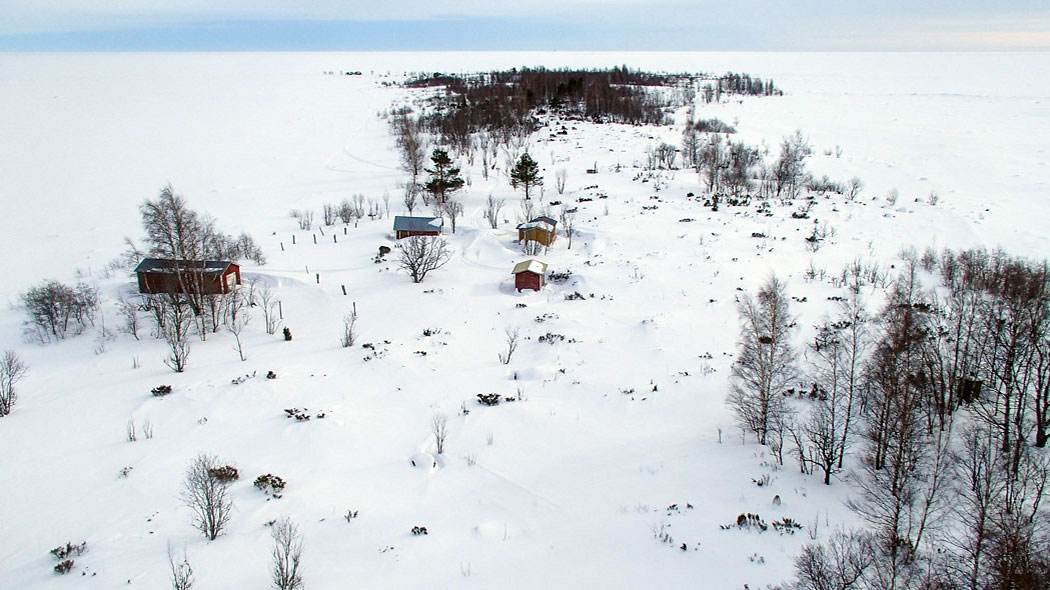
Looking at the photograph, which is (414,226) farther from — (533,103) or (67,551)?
(533,103)

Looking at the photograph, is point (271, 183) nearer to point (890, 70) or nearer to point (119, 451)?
point (119, 451)

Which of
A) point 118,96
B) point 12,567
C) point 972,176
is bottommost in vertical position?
point 12,567

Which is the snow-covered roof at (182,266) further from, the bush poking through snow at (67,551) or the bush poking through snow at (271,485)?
the bush poking through snow at (67,551)

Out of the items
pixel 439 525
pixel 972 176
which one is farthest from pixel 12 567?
pixel 972 176

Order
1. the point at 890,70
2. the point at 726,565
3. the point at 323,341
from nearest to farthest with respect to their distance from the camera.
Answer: the point at 726,565
the point at 323,341
the point at 890,70

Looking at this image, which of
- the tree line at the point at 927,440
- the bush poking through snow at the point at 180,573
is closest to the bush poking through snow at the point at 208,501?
the bush poking through snow at the point at 180,573

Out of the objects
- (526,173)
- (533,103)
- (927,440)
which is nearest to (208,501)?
(927,440)
